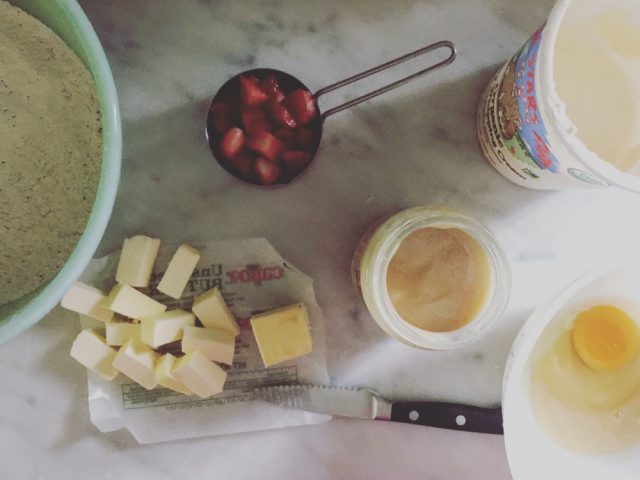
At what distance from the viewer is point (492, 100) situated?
0.75 m

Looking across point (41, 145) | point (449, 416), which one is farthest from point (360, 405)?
point (41, 145)

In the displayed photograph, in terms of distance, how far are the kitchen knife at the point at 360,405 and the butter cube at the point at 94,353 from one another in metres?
0.16

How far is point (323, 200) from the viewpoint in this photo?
820mm

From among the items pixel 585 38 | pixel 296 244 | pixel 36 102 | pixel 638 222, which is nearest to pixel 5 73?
pixel 36 102

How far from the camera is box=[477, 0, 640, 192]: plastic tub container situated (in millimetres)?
566

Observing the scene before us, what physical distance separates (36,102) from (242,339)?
330 millimetres

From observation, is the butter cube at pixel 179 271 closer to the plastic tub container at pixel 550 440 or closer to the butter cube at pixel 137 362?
the butter cube at pixel 137 362

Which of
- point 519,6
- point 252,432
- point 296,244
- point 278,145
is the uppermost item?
point 519,6

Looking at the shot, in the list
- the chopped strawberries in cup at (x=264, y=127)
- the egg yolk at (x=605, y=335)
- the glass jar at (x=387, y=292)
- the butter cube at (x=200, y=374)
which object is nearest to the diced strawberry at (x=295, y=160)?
the chopped strawberries in cup at (x=264, y=127)

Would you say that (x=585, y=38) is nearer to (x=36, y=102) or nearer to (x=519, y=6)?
(x=519, y=6)

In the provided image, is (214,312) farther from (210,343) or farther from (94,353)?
(94,353)

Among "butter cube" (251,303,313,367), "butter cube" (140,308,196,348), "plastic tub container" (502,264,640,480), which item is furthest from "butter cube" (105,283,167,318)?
"plastic tub container" (502,264,640,480)

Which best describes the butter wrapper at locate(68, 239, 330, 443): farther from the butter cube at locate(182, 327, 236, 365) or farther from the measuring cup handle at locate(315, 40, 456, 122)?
the measuring cup handle at locate(315, 40, 456, 122)

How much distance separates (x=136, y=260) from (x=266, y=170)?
169 millimetres
